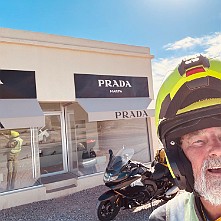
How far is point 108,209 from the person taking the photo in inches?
243

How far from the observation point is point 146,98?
12.4 metres

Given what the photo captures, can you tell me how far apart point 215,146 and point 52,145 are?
32.1 ft

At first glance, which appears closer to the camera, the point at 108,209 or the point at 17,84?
the point at 108,209

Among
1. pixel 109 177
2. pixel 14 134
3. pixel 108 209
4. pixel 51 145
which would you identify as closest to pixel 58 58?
pixel 14 134

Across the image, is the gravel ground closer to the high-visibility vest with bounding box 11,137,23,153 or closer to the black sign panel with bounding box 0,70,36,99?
the high-visibility vest with bounding box 11,137,23,153

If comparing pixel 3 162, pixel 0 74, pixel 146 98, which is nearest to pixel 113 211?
pixel 3 162

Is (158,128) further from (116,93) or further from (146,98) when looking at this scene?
(146,98)

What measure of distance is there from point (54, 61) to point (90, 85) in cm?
169

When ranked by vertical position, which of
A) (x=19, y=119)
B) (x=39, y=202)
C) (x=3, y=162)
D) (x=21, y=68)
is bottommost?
(x=39, y=202)

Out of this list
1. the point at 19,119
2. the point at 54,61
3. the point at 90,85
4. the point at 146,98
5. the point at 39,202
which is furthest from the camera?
the point at 146,98

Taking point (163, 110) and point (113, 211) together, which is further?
point (113, 211)

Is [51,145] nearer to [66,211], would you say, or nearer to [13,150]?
[13,150]

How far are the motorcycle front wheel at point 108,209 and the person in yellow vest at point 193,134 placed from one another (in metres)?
4.76

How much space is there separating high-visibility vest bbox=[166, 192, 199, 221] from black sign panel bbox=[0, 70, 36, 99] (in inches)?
319
